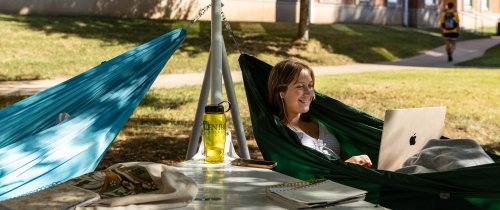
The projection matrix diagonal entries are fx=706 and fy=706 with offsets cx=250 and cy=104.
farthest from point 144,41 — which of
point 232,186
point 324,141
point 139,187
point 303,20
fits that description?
point 139,187

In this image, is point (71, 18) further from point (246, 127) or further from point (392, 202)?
point (392, 202)

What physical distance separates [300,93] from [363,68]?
1056cm

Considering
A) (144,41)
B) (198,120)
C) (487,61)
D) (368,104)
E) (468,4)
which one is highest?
(198,120)

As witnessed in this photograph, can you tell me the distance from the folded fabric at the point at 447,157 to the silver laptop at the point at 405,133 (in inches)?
2.1

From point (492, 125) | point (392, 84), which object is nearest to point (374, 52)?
point (392, 84)

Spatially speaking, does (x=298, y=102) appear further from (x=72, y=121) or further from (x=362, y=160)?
(x=72, y=121)

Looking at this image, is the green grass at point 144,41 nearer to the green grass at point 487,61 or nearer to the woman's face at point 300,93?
the green grass at point 487,61

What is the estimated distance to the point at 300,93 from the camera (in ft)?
11.5

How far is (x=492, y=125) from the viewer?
311 inches

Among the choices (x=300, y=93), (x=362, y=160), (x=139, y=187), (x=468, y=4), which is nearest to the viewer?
(x=139, y=187)

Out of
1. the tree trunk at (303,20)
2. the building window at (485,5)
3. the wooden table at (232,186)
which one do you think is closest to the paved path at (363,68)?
the tree trunk at (303,20)

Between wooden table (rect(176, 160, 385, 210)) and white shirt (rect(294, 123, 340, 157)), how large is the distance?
75 cm

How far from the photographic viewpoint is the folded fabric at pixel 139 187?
203 cm

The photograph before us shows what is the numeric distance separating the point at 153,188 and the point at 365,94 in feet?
26.0
